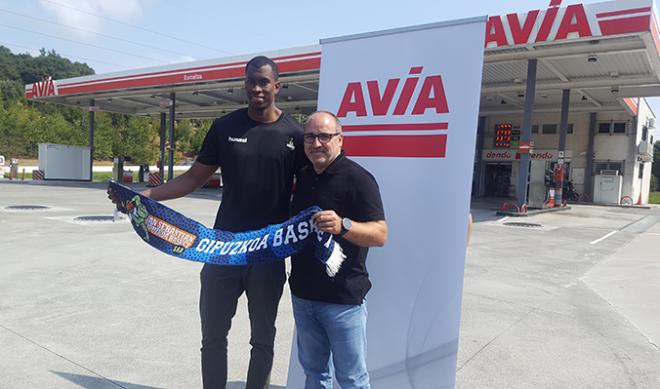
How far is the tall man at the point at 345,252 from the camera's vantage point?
2092 mm

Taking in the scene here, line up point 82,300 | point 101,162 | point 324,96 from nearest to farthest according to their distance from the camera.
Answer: point 324,96, point 82,300, point 101,162

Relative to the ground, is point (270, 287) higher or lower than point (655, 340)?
higher

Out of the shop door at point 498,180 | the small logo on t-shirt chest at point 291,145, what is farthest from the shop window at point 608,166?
the small logo on t-shirt chest at point 291,145

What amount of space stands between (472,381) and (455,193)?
1.71m

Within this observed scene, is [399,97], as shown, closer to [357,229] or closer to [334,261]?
[357,229]

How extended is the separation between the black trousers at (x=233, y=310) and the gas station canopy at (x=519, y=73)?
40.6 feet

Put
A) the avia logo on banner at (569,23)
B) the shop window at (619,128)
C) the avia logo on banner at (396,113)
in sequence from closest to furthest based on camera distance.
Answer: the avia logo on banner at (396,113), the avia logo on banner at (569,23), the shop window at (619,128)

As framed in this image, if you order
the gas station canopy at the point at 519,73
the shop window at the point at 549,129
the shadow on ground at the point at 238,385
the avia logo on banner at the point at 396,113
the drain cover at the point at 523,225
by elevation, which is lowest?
the shadow on ground at the point at 238,385

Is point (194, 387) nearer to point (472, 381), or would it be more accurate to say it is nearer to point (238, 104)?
point (472, 381)

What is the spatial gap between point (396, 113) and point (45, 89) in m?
28.3

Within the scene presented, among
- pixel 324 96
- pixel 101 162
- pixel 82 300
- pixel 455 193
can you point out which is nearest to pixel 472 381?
pixel 455 193

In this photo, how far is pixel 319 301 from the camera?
2145 mm

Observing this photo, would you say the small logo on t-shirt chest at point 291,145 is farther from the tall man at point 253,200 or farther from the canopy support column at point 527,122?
the canopy support column at point 527,122

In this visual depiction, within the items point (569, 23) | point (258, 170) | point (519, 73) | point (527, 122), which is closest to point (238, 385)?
point (258, 170)
